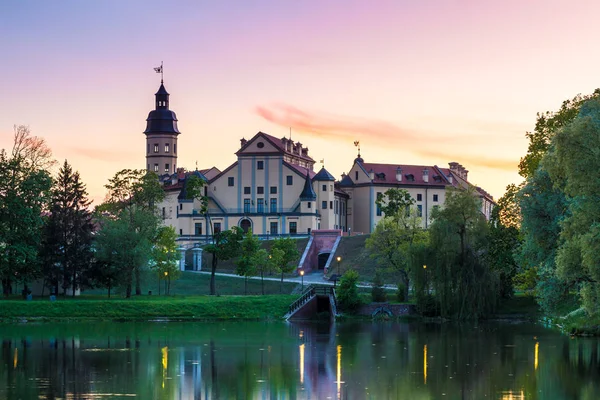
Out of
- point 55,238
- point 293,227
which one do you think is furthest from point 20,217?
point 293,227

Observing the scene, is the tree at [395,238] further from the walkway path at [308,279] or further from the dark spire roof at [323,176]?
the dark spire roof at [323,176]

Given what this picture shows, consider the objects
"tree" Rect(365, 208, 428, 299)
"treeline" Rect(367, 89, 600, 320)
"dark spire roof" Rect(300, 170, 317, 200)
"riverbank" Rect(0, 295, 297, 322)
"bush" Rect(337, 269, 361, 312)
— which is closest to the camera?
"treeline" Rect(367, 89, 600, 320)

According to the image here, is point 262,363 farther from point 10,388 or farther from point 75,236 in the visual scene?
point 75,236

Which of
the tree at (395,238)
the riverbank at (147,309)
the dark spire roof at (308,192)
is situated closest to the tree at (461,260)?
the tree at (395,238)

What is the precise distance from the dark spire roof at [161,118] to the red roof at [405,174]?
95.1 ft

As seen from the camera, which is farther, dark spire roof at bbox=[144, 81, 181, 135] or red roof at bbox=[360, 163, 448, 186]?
dark spire roof at bbox=[144, 81, 181, 135]

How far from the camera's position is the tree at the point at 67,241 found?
65.6 metres

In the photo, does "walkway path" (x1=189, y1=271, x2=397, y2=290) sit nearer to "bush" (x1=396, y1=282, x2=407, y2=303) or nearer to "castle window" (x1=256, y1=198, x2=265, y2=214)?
"bush" (x1=396, y1=282, x2=407, y2=303)

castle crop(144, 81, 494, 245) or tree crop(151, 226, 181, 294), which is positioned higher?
castle crop(144, 81, 494, 245)

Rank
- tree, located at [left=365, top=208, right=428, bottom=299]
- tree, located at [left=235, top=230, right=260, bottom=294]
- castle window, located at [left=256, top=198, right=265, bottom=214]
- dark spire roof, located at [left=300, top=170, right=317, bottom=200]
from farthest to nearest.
A: castle window, located at [left=256, top=198, right=265, bottom=214] < dark spire roof, located at [left=300, top=170, right=317, bottom=200] < tree, located at [left=235, top=230, right=260, bottom=294] < tree, located at [left=365, top=208, right=428, bottom=299]

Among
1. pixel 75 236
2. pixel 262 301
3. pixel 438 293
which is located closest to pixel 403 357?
pixel 438 293

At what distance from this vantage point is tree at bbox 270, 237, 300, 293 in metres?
79.4

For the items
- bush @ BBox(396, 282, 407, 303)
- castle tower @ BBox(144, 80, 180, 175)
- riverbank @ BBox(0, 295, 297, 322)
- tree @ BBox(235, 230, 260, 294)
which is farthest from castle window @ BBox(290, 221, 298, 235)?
bush @ BBox(396, 282, 407, 303)

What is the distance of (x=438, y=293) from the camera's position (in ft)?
195
